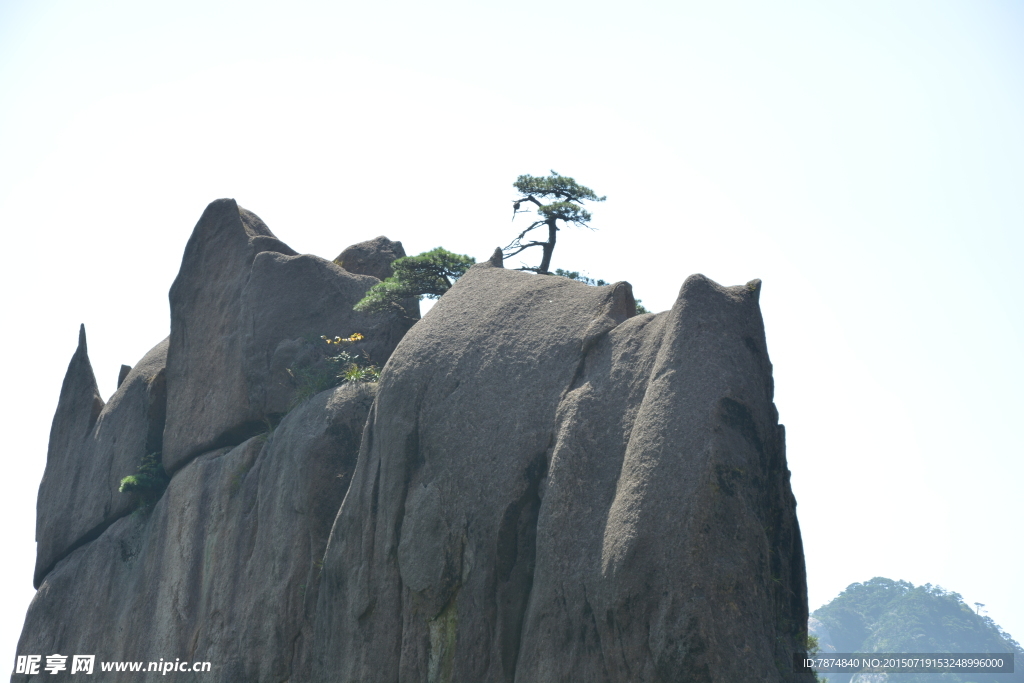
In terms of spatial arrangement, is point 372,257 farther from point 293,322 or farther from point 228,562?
point 228,562

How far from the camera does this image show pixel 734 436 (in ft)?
37.3

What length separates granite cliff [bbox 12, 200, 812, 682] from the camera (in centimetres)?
1097

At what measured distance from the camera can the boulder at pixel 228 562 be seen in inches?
680

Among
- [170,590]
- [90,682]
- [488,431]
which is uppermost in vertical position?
[488,431]

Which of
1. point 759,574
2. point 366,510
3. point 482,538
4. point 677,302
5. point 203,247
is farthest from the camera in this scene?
point 203,247

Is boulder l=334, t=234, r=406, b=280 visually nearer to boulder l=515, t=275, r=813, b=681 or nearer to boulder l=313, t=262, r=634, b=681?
boulder l=313, t=262, r=634, b=681

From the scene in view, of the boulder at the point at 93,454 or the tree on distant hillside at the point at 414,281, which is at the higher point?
the tree on distant hillside at the point at 414,281

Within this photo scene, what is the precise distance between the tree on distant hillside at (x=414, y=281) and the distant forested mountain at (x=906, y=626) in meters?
95.7

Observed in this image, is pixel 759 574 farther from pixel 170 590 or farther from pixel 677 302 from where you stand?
pixel 170 590

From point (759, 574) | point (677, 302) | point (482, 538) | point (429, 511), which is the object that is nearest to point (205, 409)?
point (429, 511)

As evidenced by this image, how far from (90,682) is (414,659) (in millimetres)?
11082

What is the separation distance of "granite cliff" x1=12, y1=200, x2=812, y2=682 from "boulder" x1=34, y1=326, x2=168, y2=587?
0.29 feet

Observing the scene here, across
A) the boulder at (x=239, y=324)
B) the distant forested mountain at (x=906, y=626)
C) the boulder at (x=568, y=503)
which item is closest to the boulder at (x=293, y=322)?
the boulder at (x=239, y=324)

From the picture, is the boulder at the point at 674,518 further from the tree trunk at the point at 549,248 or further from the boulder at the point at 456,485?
the tree trunk at the point at 549,248
